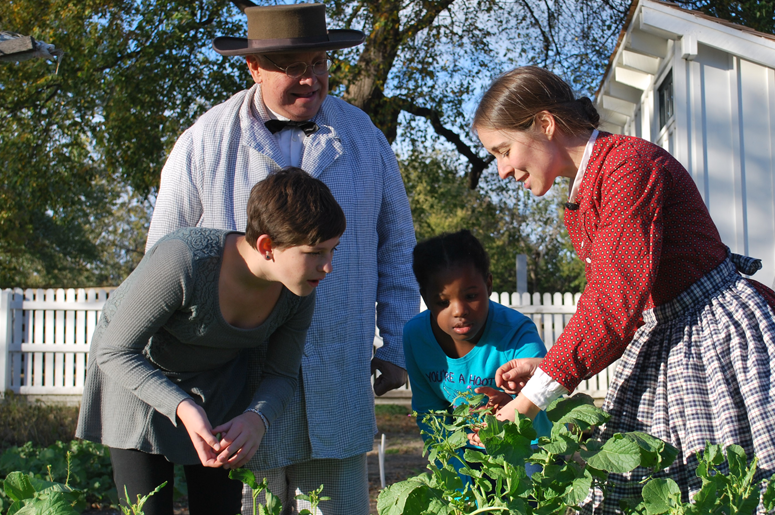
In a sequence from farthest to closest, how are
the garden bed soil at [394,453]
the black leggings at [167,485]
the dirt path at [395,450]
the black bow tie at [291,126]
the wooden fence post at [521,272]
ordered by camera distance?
the wooden fence post at [521,272] → the dirt path at [395,450] → the garden bed soil at [394,453] → the black bow tie at [291,126] → the black leggings at [167,485]

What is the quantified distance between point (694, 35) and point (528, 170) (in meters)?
5.07

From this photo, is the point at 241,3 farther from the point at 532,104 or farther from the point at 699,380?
the point at 699,380

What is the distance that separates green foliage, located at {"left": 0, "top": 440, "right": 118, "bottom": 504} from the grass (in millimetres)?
937

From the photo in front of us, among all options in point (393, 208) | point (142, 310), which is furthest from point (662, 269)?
point (142, 310)

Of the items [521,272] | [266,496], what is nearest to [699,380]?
[266,496]

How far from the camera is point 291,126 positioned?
2.22 m

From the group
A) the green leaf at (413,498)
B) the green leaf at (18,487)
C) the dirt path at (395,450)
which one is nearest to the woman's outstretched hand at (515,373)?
the green leaf at (413,498)

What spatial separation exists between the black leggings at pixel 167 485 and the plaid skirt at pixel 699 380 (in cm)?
100

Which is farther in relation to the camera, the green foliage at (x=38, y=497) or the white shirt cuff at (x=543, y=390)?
the white shirt cuff at (x=543, y=390)

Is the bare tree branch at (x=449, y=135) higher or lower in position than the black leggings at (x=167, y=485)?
higher

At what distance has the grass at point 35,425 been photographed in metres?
5.77

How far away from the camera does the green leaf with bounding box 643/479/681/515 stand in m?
1.08

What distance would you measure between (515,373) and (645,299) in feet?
1.56

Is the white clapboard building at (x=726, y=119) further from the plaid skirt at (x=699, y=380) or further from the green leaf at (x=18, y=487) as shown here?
the green leaf at (x=18, y=487)
